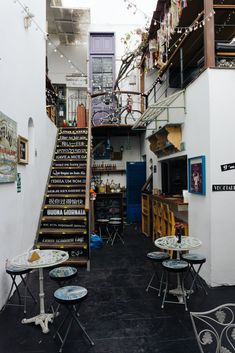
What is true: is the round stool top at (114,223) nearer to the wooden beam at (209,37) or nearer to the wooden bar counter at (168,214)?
the wooden bar counter at (168,214)

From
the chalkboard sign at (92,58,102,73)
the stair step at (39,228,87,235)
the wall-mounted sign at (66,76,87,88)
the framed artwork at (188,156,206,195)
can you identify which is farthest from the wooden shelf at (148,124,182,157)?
the wall-mounted sign at (66,76,87,88)

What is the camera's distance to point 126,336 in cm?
262

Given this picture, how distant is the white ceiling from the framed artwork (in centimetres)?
759

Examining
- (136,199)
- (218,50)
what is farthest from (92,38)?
(218,50)

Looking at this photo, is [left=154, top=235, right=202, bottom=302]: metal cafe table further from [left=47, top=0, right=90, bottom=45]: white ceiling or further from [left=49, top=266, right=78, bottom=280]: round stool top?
[left=47, top=0, right=90, bottom=45]: white ceiling

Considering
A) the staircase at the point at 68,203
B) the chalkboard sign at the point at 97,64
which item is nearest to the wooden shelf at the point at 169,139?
the staircase at the point at 68,203

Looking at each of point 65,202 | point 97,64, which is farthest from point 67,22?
point 65,202

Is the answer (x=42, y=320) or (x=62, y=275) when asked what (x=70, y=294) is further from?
(x=42, y=320)

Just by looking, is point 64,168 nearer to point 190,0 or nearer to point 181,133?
point 181,133

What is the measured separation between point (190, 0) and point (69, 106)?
Result: 7041 millimetres

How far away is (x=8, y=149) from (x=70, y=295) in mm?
2105

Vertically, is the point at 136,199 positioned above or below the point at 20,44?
below

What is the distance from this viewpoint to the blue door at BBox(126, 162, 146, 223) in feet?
28.4

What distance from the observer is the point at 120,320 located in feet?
9.59
